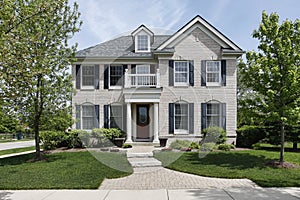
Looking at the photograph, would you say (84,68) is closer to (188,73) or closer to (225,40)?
(188,73)

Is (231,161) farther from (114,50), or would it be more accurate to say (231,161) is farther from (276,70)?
(114,50)

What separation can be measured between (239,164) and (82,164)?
628cm

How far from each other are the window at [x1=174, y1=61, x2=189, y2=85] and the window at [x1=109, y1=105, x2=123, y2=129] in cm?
436

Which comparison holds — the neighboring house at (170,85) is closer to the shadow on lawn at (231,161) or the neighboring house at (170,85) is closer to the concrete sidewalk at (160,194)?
the shadow on lawn at (231,161)

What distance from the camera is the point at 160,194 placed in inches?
242

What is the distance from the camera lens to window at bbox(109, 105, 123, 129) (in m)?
16.9

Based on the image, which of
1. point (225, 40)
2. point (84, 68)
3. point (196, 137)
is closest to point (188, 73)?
point (225, 40)

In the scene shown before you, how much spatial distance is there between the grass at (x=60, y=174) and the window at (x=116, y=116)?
6058 mm

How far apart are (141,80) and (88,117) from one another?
14.6 ft

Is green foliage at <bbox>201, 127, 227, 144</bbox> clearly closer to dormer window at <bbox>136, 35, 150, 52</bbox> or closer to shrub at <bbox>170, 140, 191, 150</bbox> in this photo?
shrub at <bbox>170, 140, 191, 150</bbox>

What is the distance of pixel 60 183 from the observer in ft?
23.4

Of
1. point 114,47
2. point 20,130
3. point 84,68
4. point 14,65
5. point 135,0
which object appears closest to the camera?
point 14,65

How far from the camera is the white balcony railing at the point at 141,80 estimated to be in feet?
53.8

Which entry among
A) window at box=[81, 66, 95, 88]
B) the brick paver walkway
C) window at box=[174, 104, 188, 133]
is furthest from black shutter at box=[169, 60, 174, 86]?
the brick paver walkway
